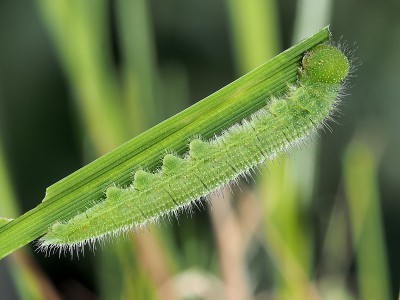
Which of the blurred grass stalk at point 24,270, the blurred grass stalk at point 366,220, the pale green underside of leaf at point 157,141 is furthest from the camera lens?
the blurred grass stalk at point 366,220

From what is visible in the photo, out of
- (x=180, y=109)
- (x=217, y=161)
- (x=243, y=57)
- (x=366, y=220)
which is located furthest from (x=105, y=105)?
(x=180, y=109)

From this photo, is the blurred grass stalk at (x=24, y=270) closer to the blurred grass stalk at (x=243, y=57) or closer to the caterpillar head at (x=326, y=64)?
the blurred grass stalk at (x=243, y=57)

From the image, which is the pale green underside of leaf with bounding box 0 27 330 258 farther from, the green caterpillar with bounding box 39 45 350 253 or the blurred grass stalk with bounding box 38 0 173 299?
the blurred grass stalk with bounding box 38 0 173 299

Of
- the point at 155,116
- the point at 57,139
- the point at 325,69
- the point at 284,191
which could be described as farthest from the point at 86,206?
the point at 57,139

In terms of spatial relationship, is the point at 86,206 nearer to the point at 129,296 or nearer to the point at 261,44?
the point at 129,296

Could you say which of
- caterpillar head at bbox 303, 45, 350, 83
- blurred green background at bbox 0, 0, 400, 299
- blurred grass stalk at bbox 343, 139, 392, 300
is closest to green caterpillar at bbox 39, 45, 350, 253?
caterpillar head at bbox 303, 45, 350, 83

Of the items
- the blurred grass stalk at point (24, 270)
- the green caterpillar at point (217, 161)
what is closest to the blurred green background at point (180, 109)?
the blurred grass stalk at point (24, 270)

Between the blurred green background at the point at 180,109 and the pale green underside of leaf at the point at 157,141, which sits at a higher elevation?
the blurred green background at the point at 180,109
